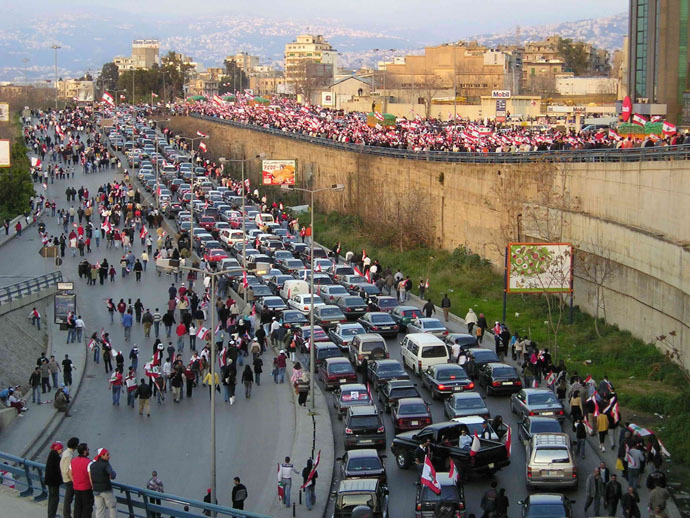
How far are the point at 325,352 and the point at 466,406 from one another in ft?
24.1

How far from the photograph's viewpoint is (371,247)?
57.5m

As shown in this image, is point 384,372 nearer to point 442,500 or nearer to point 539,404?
point 539,404

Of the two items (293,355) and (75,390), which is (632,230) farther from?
(75,390)

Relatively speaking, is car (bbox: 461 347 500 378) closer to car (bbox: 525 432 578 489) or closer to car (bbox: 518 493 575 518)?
car (bbox: 525 432 578 489)

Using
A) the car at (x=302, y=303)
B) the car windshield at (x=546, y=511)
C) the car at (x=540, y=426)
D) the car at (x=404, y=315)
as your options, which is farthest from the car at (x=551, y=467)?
the car at (x=302, y=303)

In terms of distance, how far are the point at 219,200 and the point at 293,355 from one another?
37463 millimetres

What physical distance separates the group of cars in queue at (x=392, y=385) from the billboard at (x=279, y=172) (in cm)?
1705

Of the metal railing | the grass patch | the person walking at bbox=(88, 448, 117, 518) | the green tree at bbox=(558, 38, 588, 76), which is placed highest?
the green tree at bbox=(558, 38, 588, 76)

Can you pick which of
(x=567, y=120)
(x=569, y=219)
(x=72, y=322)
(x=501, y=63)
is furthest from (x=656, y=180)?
(x=501, y=63)

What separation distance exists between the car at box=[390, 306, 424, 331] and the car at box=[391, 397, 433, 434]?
1121cm

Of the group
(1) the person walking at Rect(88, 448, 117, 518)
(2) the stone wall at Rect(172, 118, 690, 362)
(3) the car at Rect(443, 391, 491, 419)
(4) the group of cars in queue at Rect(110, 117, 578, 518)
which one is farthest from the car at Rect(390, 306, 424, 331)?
(1) the person walking at Rect(88, 448, 117, 518)

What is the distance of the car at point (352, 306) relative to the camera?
3950 cm

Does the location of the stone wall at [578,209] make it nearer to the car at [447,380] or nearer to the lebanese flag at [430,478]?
the car at [447,380]

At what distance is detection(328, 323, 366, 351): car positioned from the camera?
34875mm
